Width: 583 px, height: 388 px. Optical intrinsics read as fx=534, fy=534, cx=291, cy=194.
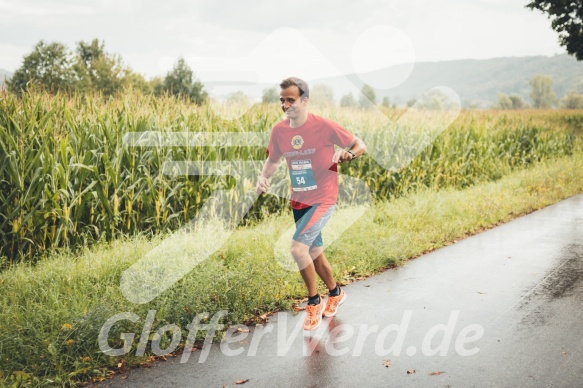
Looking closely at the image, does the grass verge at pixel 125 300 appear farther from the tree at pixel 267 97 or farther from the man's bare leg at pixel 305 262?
the tree at pixel 267 97

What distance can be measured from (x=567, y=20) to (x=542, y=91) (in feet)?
401

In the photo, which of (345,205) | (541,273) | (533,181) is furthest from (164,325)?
(533,181)

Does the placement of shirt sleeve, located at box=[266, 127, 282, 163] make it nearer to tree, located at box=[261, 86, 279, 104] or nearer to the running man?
the running man

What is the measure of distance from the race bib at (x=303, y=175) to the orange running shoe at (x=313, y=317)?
1111mm

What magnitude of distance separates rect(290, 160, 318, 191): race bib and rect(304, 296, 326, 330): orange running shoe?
1111mm

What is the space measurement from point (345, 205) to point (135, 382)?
6691mm

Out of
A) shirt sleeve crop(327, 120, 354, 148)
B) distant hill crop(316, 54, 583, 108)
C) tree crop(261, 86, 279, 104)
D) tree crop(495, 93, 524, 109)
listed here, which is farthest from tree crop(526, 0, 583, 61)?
distant hill crop(316, 54, 583, 108)

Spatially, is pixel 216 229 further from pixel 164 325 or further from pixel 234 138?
pixel 164 325

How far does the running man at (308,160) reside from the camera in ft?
15.4

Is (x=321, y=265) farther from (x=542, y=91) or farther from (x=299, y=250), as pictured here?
(x=542, y=91)

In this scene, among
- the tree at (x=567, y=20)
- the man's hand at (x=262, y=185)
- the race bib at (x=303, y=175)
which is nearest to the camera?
the race bib at (x=303, y=175)

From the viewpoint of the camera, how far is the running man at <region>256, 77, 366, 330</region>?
469 cm

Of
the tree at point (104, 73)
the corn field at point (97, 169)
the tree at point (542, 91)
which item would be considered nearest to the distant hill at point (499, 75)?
the tree at point (542, 91)

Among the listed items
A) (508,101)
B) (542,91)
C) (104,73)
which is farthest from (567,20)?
(542,91)
